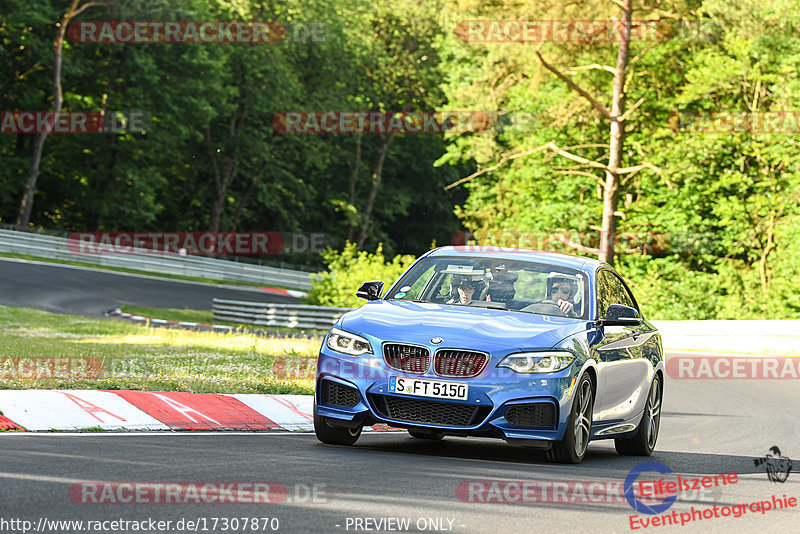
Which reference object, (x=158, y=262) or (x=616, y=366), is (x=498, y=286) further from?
(x=158, y=262)

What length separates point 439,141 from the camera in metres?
80.9

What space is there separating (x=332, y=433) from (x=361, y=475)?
1.81 m

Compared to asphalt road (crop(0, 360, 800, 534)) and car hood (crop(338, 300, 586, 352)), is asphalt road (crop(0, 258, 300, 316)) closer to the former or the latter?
asphalt road (crop(0, 360, 800, 534))

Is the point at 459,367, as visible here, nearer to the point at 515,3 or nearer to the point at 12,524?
the point at 12,524

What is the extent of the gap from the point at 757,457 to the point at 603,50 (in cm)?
3761

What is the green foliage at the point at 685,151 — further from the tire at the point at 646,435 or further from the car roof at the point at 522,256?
the car roof at the point at 522,256

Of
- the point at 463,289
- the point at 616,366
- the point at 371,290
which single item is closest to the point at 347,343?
the point at 371,290

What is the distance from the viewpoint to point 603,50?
47.7 metres

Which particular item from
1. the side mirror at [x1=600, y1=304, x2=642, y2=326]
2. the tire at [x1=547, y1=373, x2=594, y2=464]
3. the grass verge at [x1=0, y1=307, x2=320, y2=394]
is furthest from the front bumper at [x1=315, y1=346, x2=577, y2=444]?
the grass verge at [x1=0, y1=307, x2=320, y2=394]

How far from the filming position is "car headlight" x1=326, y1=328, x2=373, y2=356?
9656 millimetres

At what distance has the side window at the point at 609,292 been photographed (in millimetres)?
11039

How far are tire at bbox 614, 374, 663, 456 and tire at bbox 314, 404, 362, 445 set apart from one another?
9.15 ft

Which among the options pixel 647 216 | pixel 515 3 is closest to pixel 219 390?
pixel 515 3

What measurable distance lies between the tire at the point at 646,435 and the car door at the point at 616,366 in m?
0.18
